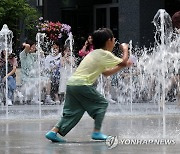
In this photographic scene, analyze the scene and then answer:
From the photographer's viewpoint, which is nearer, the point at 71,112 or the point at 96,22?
the point at 71,112

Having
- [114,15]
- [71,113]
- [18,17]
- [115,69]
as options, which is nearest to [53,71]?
[18,17]

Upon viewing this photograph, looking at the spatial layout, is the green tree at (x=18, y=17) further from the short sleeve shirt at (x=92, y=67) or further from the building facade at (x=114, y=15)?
the short sleeve shirt at (x=92, y=67)

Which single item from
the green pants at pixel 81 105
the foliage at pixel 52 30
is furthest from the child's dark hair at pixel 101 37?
the foliage at pixel 52 30

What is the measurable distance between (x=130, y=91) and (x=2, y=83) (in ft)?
10.8

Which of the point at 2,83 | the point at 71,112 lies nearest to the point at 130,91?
the point at 2,83

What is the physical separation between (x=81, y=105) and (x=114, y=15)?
23.0 m

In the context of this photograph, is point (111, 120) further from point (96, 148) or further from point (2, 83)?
point (2, 83)

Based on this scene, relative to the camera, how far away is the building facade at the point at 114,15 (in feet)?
85.4

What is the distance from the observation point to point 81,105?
8.54 m

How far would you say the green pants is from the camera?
332 inches

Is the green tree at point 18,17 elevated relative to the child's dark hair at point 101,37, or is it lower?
elevated

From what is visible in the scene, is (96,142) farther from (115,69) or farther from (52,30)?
(52,30)

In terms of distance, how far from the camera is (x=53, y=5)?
A: 32125mm

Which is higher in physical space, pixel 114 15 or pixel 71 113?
pixel 114 15
